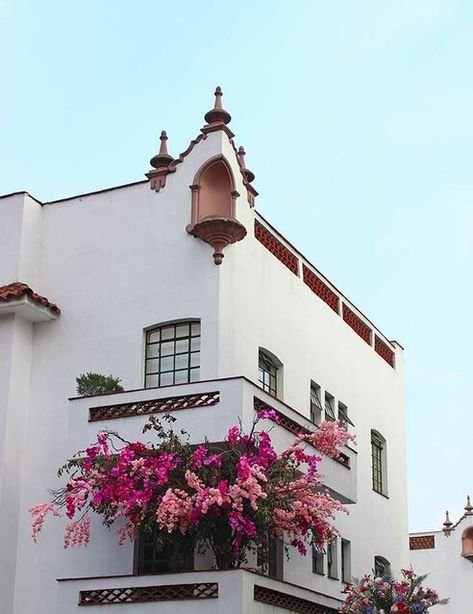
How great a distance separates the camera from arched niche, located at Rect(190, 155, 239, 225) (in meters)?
22.9

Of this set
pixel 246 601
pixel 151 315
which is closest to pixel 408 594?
pixel 246 601

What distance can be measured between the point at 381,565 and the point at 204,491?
11682mm

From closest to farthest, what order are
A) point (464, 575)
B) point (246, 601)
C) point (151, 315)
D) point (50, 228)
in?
point (246, 601) → point (151, 315) → point (50, 228) → point (464, 575)

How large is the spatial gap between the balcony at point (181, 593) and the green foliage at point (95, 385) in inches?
144

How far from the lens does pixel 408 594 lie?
2094 centimetres

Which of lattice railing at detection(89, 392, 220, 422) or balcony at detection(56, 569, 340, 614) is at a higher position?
lattice railing at detection(89, 392, 220, 422)

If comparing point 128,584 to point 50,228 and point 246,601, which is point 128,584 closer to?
point 246,601

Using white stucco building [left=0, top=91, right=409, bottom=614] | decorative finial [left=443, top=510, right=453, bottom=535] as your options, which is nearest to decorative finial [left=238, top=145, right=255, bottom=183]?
white stucco building [left=0, top=91, right=409, bottom=614]

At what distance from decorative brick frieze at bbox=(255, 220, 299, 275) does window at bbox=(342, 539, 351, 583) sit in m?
6.20

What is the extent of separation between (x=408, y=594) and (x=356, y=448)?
764cm

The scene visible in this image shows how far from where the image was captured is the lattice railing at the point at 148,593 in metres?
19.2

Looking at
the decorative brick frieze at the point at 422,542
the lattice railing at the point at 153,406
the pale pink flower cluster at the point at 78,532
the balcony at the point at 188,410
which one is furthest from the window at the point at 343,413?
the decorative brick frieze at the point at 422,542

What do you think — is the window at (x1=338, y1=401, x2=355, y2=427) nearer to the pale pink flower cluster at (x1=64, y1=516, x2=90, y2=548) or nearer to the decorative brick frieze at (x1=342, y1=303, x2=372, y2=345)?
the decorative brick frieze at (x1=342, y1=303, x2=372, y2=345)

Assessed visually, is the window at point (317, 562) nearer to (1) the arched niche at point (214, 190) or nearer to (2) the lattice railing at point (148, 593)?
(2) the lattice railing at point (148, 593)
